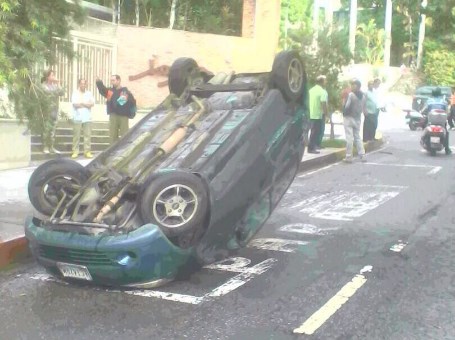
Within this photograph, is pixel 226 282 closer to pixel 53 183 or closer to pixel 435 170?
pixel 53 183

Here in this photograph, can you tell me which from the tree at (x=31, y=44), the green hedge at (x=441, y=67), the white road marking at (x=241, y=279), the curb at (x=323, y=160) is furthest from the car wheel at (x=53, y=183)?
the green hedge at (x=441, y=67)

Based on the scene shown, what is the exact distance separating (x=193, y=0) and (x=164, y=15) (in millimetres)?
1537

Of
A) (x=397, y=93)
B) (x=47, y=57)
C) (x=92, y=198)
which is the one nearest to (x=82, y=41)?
(x=47, y=57)

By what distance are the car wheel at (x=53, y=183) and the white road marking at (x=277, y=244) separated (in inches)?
79.0

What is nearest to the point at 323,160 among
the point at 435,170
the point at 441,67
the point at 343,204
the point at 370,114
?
the point at 435,170

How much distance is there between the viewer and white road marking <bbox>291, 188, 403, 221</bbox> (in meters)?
8.51

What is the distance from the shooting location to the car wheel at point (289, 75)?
6.39 meters

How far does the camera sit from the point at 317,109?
13938 millimetres

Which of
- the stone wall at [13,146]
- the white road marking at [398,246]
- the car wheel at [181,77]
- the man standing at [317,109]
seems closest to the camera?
the white road marking at [398,246]

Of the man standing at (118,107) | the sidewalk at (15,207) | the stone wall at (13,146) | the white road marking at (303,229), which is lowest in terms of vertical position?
the white road marking at (303,229)

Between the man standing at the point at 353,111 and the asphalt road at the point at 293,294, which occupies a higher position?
the man standing at the point at 353,111

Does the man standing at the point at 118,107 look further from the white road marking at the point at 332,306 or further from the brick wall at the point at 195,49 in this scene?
the brick wall at the point at 195,49

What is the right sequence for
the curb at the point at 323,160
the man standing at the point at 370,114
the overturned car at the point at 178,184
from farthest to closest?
the man standing at the point at 370,114 < the curb at the point at 323,160 < the overturned car at the point at 178,184

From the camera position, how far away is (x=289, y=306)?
4.95 m
